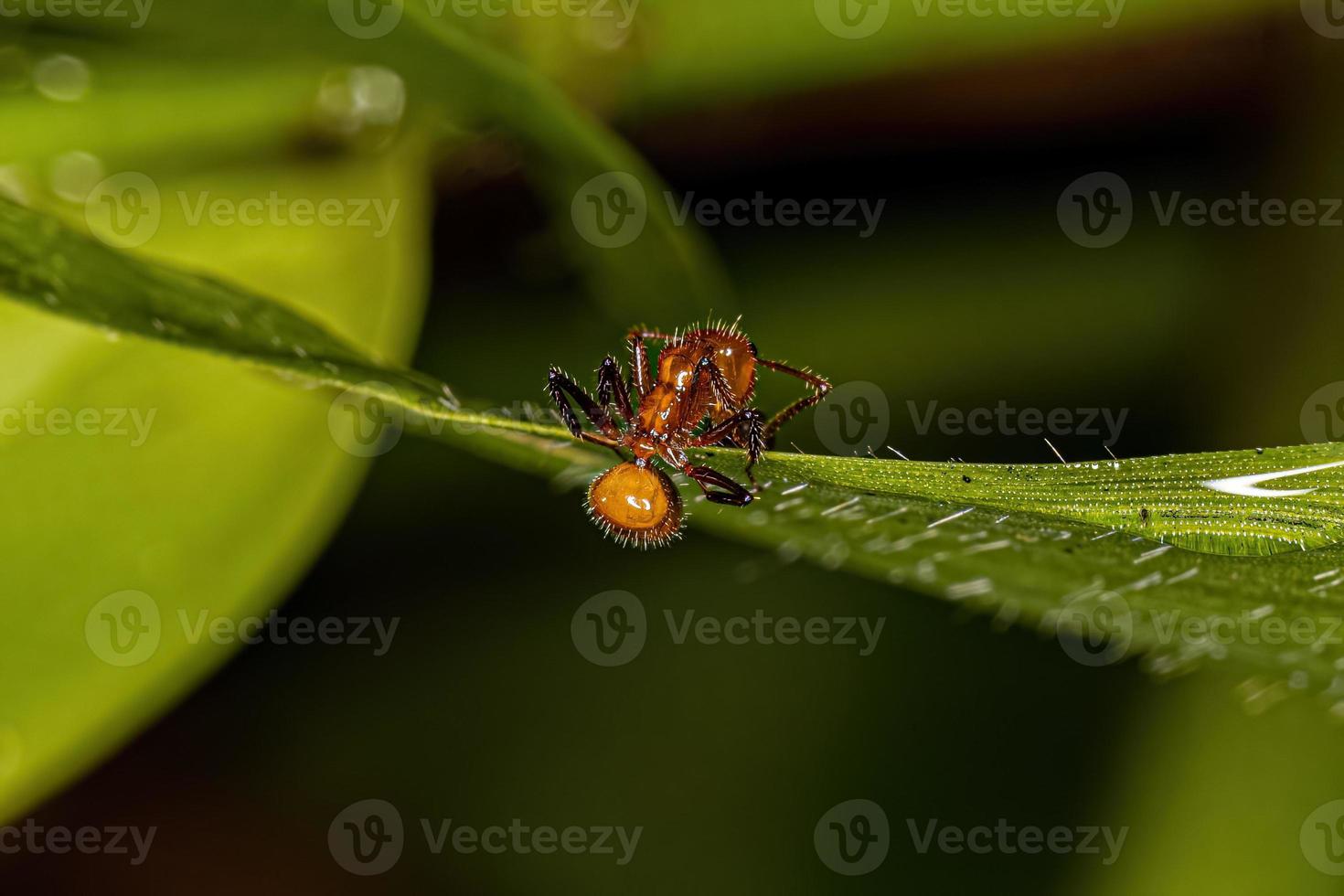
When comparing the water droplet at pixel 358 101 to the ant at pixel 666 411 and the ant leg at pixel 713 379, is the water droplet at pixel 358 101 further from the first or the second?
the ant leg at pixel 713 379

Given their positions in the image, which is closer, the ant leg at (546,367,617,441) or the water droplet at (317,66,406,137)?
the ant leg at (546,367,617,441)

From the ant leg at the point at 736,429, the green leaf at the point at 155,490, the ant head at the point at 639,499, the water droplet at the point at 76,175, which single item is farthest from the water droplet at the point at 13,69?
the ant leg at the point at 736,429

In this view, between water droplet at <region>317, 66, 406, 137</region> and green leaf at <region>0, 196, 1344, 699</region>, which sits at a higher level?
water droplet at <region>317, 66, 406, 137</region>

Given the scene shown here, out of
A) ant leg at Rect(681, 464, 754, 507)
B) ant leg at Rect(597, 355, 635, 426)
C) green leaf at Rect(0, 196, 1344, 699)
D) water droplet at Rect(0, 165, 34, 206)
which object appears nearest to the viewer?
green leaf at Rect(0, 196, 1344, 699)

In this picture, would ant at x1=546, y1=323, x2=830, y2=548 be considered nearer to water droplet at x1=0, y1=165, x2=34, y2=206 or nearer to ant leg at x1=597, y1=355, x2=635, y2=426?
ant leg at x1=597, y1=355, x2=635, y2=426

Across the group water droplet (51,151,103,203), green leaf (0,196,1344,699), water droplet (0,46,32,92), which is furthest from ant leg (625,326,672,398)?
water droplet (0,46,32,92)

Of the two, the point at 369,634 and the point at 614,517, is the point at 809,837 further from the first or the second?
the point at 369,634

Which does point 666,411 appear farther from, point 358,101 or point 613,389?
point 358,101
